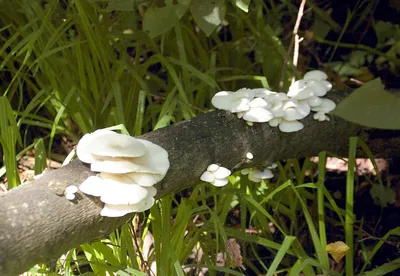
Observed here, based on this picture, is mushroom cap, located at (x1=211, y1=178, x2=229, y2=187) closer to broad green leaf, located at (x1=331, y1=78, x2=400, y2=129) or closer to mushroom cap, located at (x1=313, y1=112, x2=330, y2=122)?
mushroom cap, located at (x1=313, y1=112, x2=330, y2=122)

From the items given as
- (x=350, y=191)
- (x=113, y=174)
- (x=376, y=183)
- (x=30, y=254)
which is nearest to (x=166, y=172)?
(x=113, y=174)

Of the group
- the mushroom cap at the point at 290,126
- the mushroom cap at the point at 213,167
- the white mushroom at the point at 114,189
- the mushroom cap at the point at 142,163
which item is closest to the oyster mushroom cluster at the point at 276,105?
the mushroom cap at the point at 290,126

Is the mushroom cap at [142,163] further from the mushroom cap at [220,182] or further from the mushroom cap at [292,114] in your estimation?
the mushroom cap at [292,114]

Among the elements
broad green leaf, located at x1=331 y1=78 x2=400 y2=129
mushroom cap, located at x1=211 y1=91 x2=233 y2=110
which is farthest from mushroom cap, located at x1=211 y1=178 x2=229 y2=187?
broad green leaf, located at x1=331 y1=78 x2=400 y2=129

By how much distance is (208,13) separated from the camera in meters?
1.29

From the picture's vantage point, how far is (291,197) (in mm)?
1750

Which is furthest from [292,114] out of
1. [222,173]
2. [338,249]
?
[338,249]

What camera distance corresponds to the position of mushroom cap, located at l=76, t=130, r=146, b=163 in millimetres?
1099

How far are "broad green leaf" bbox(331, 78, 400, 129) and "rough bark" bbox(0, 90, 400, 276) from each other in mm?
528

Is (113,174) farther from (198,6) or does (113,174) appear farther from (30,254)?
(198,6)

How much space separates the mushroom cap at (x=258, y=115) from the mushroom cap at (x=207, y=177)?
0.59ft

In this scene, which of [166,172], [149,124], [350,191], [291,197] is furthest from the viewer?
[149,124]

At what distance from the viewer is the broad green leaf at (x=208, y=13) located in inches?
50.6

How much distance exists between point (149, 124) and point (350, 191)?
892mm
